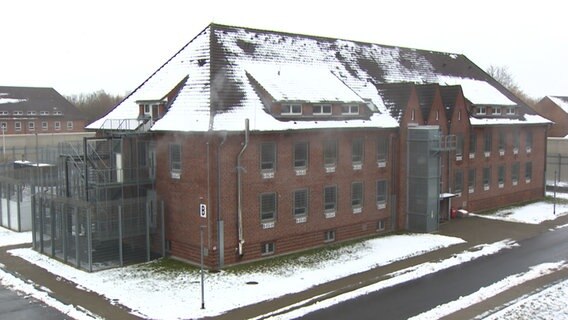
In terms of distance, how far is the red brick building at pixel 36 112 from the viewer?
74.9 m

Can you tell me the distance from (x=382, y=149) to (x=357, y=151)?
2092 mm

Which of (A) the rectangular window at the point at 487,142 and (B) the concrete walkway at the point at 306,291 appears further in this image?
(A) the rectangular window at the point at 487,142

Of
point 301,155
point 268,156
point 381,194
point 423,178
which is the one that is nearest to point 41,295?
point 268,156

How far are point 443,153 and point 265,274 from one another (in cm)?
1649

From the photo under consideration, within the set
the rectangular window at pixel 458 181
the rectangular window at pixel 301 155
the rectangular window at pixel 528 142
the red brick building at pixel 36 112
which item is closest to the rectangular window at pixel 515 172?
→ the rectangular window at pixel 528 142

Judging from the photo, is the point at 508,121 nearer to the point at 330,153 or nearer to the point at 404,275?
the point at 330,153

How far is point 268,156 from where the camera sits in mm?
25812

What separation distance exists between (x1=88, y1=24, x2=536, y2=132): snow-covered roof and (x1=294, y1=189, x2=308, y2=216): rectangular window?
313 centimetres

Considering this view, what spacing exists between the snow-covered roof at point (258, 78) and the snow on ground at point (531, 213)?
7.70m

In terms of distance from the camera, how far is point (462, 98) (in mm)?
35094

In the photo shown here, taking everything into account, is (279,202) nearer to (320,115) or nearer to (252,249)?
(252,249)

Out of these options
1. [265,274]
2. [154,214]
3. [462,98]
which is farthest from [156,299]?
[462,98]

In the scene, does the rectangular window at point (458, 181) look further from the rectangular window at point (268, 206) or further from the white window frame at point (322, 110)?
the rectangular window at point (268, 206)

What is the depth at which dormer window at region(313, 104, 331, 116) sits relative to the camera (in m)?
28.2
